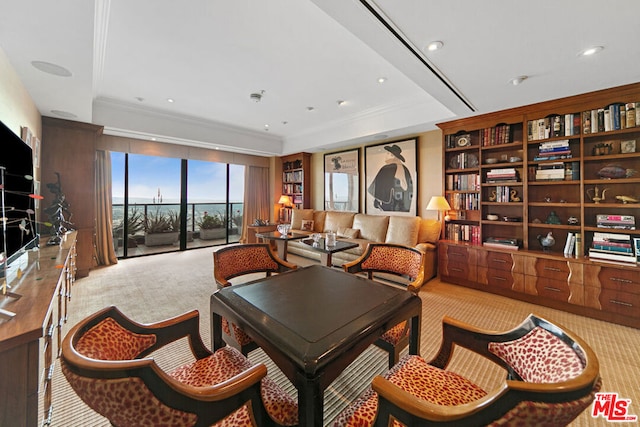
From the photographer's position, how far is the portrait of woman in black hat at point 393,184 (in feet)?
15.0

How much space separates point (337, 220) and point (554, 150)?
11.5 feet

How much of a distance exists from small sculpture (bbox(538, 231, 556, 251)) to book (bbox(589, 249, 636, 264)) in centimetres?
35

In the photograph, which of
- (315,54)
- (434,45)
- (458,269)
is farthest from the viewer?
(458,269)

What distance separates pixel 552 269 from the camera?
2881mm

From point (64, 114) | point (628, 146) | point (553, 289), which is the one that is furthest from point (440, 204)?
point (64, 114)

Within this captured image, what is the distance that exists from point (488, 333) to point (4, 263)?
2568mm

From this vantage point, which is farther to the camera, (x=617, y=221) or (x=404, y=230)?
(x=404, y=230)

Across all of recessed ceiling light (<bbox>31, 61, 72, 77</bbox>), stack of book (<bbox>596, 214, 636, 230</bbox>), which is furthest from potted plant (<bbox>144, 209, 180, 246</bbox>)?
stack of book (<bbox>596, 214, 636, 230</bbox>)

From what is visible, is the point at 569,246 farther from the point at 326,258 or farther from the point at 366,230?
the point at 326,258

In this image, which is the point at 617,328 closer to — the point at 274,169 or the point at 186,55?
the point at 186,55

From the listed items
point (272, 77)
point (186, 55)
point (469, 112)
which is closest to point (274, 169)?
point (272, 77)

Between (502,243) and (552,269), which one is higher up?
(502,243)

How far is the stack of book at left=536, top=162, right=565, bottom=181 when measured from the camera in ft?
10.0

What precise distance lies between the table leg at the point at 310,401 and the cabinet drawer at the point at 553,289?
10.8ft
